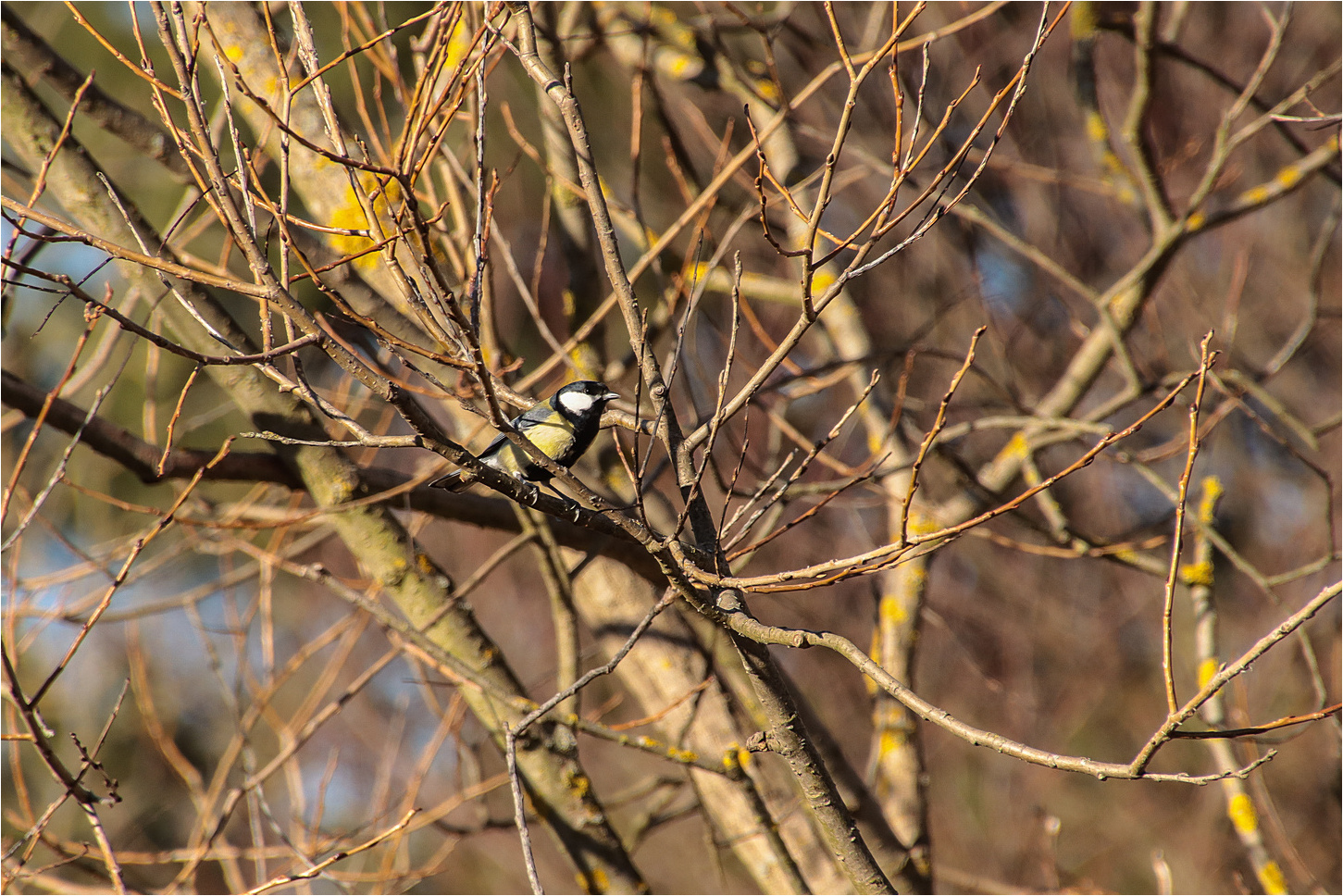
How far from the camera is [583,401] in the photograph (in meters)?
3.57

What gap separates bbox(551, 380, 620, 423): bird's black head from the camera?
3.53 m

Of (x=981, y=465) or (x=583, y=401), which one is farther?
(x=981, y=465)

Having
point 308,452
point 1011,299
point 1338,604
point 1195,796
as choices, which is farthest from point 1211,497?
point 1195,796

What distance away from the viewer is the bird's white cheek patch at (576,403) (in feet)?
11.7

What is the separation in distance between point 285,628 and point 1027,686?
8.24 meters

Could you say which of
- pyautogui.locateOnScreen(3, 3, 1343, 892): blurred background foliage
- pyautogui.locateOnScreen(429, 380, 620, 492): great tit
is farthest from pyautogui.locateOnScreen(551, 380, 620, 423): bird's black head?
pyautogui.locateOnScreen(3, 3, 1343, 892): blurred background foliage

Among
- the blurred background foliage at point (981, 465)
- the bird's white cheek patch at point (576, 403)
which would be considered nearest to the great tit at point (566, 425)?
the bird's white cheek patch at point (576, 403)

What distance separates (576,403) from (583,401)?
0.04m

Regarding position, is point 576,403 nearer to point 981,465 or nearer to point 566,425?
point 566,425

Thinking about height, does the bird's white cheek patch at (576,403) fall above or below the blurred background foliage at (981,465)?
below

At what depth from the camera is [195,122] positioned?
1526mm

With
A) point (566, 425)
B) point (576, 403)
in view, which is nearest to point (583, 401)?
point (576, 403)

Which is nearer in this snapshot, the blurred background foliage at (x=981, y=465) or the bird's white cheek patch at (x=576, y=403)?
the bird's white cheek patch at (x=576, y=403)

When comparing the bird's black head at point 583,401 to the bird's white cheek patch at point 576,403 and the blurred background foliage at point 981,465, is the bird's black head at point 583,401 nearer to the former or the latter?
the bird's white cheek patch at point 576,403
